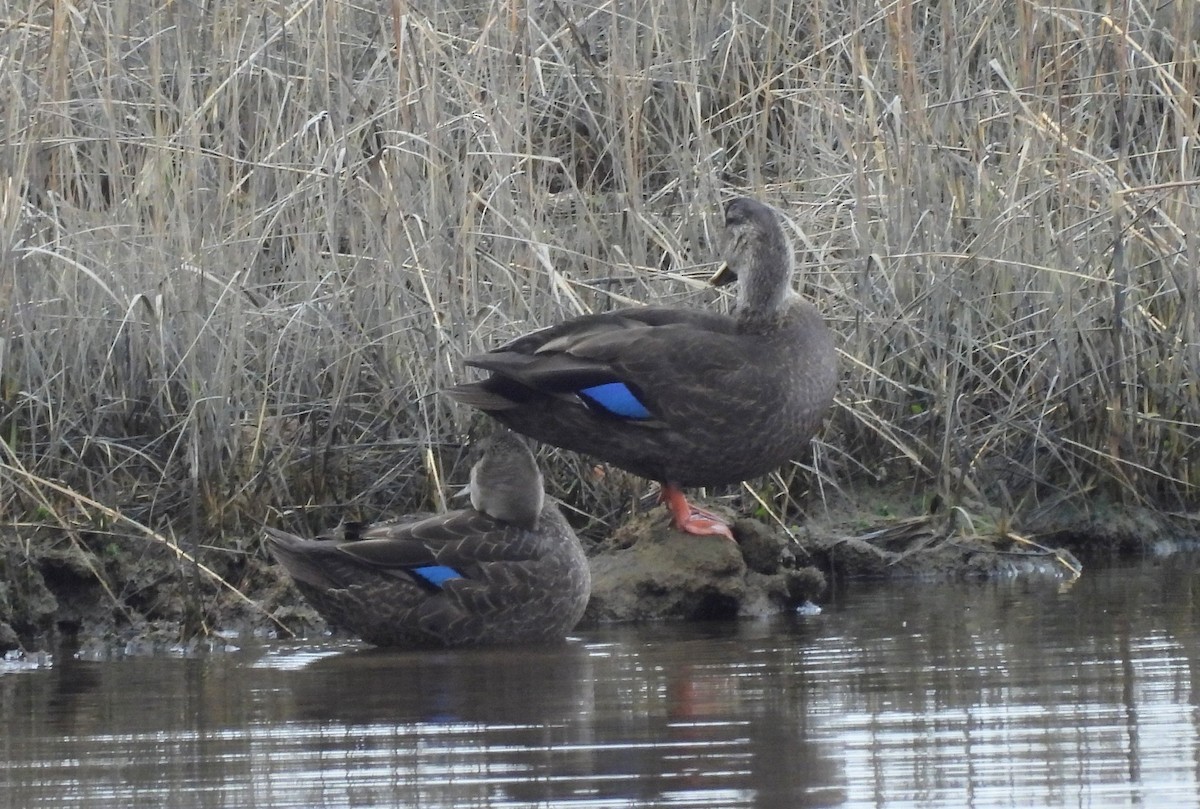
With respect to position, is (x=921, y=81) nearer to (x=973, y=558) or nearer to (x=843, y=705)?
(x=973, y=558)

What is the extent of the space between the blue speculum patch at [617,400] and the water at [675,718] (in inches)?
25.1

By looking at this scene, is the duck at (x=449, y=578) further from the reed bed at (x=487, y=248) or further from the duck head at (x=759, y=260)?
the duck head at (x=759, y=260)

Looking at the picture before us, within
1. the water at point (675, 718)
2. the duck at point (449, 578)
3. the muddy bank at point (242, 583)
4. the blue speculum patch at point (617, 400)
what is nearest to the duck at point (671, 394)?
the blue speculum patch at point (617, 400)

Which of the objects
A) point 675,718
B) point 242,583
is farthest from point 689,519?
point 675,718

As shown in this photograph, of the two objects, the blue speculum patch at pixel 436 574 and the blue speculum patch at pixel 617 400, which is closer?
the blue speculum patch at pixel 436 574

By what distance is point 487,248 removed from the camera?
276 inches

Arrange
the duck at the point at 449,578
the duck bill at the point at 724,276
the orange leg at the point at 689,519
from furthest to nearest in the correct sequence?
the duck bill at the point at 724,276
the orange leg at the point at 689,519
the duck at the point at 449,578

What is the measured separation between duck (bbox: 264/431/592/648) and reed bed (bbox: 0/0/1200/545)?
651 mm

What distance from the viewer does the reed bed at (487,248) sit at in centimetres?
645

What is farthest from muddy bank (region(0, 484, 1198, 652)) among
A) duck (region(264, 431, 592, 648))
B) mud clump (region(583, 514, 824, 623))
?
duck (region(264, 431, 592, 648))

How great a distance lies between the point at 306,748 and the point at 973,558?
3.02 metres

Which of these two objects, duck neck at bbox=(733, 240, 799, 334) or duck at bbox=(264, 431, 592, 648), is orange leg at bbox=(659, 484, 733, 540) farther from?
duck neck at bbox=(733, 240, 799, 334)

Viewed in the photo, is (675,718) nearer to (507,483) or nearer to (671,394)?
(507,483)

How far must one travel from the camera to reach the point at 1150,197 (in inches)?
290
